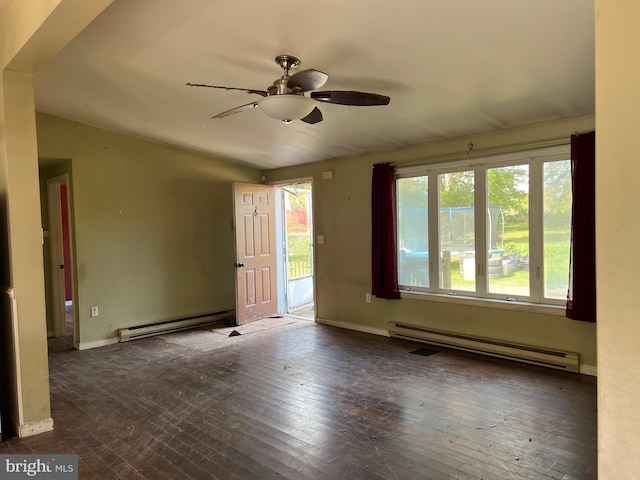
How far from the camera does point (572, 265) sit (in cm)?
362

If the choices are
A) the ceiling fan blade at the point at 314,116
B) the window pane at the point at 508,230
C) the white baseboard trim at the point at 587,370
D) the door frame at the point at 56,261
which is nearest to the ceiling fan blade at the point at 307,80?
the ceiling fan blade at the point at 314,116

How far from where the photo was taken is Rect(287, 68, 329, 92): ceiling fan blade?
7.83ft

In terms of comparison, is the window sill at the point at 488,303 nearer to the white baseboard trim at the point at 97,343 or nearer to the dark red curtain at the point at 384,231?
the dark red curtain at the point at 384,231

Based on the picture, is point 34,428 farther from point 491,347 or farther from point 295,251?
point 295,251

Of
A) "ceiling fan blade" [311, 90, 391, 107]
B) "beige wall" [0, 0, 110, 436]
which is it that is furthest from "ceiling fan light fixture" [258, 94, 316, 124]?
"beige wall" [0, 0, 110, 436]

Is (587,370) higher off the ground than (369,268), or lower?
lower

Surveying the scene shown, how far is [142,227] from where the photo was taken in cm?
538

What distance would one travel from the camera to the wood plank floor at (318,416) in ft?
7.70

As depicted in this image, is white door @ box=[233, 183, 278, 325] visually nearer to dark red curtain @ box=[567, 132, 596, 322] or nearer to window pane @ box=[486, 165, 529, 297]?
window pane @ box=[486, 165, 529, 297]

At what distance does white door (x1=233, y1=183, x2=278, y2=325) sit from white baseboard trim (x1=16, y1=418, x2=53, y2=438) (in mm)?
3081

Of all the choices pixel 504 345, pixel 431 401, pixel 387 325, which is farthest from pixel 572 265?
pixel 387 325

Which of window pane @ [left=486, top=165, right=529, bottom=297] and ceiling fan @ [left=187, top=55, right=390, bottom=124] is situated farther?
window pane @ [left=486, top=165, right=529, bottom=297]

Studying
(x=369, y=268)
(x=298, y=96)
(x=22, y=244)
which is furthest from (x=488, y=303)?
(x=22, y=244)

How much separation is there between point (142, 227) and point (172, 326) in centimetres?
139
